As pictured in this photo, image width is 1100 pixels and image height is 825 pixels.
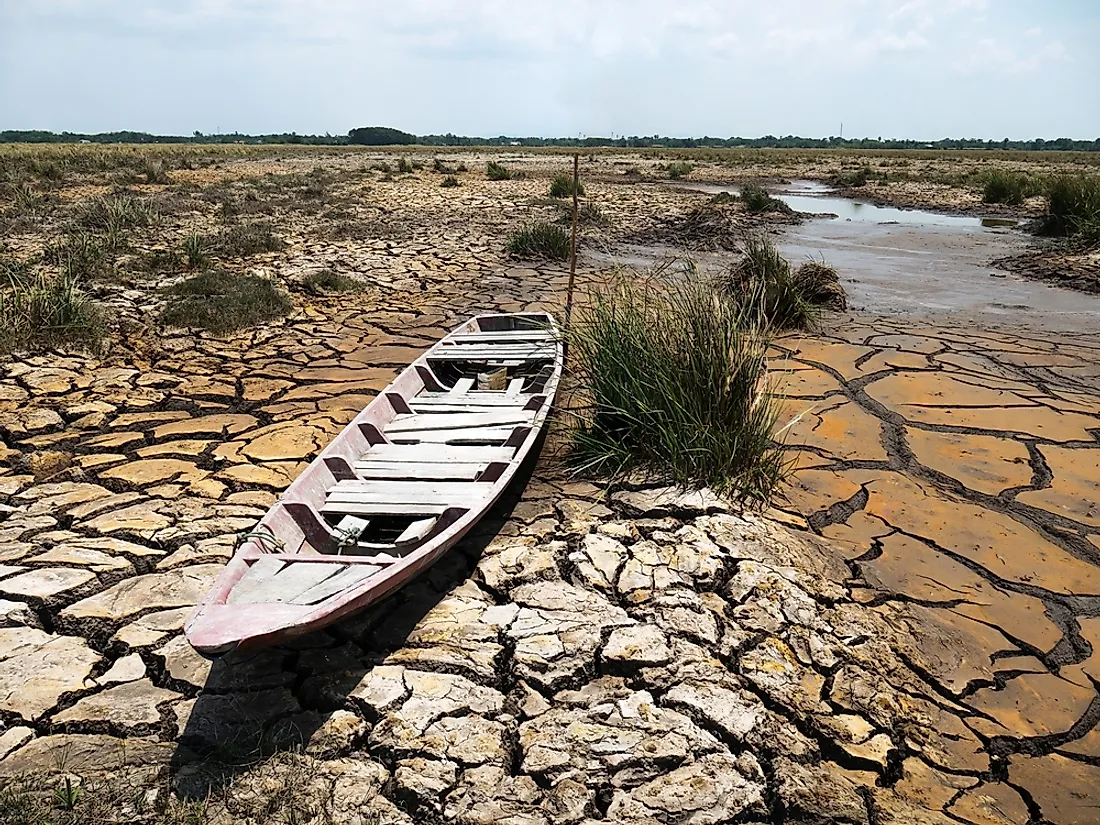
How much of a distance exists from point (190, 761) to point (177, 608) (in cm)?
91

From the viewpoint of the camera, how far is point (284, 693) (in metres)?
2.76

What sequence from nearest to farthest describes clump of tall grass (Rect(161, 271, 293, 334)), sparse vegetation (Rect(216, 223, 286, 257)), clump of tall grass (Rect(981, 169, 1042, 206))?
clump of tall grass (Rect(161, 271, 293, 334)) < sparse vegetation (Rect(216, 223, 286, 257)) < clump of tall grass (Rect(981, 169, 1042, 206))

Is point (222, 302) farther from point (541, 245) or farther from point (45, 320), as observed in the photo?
point (541, 245)

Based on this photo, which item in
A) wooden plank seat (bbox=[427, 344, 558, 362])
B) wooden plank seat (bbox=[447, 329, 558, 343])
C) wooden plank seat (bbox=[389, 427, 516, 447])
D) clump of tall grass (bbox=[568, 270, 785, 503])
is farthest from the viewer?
wooden plank seat (bbox=[447, 329, 558, 343])

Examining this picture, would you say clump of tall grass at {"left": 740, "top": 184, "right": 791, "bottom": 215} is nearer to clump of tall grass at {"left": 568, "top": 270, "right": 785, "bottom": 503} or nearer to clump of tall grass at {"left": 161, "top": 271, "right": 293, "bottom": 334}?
clump of tall grass at {"left": 161, "top": 271, "right": 293, "bottom": 334}

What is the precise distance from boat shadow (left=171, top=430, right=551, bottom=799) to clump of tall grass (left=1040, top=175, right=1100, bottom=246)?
40.1 ft

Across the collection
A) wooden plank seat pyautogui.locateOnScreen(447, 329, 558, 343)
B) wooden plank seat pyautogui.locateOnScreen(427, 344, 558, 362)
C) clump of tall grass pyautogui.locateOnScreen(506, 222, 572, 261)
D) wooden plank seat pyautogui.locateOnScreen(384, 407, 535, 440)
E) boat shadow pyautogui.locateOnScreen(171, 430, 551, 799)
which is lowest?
boat shadow pyautogui.locateOnScreen(171, 430, 551, 799)

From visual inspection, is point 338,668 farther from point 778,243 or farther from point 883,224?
point 883,224

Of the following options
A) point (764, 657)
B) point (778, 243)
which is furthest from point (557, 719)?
point (778, 243)

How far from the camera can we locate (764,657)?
2.93m

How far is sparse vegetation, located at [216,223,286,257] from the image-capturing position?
396 inches

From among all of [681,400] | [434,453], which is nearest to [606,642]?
[681,400]

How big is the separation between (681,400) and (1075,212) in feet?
40.1

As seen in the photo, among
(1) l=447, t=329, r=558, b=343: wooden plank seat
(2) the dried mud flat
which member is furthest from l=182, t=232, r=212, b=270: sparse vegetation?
(1) l=447, t=329, r=558, b=343: wooden plank seat
